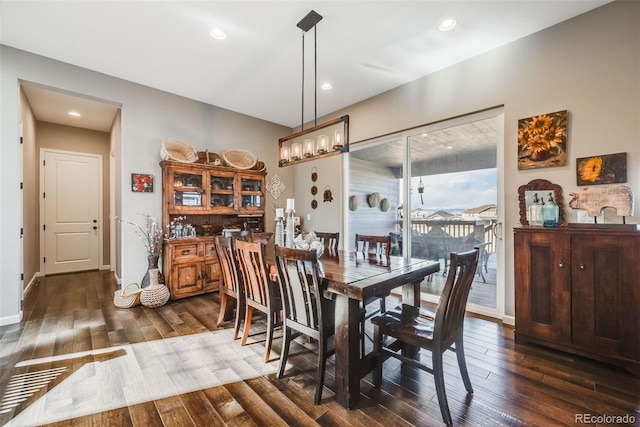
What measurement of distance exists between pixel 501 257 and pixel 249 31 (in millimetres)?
3636

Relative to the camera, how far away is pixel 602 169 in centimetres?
240

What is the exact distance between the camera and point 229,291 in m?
2.90

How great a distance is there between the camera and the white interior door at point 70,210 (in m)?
5.12

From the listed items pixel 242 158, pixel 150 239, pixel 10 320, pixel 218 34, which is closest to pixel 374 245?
pixel 218 34

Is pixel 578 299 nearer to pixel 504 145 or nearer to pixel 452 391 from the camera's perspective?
pixel 452 391

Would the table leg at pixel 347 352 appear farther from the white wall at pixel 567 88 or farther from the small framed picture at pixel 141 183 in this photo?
the small framed picture at pixel 141 183

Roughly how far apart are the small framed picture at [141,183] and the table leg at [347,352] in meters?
3.52

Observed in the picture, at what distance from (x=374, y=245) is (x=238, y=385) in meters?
1.86

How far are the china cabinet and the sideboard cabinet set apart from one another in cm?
337

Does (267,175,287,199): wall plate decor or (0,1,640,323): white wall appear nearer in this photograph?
(0,1,640,323): white wall

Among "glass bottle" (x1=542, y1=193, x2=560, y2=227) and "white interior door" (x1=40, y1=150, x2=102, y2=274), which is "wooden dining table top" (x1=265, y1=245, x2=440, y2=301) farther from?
"white interior door" (x1=40, y1=150, x2=102, y2=274)

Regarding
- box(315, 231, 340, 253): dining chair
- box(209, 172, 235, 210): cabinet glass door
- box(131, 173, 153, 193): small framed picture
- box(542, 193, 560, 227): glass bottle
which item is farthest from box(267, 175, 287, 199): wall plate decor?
box(542, 193, 560, 227): glass bottle

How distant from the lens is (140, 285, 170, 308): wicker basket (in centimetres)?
345

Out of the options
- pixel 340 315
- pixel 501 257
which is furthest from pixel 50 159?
pixel 501 257
